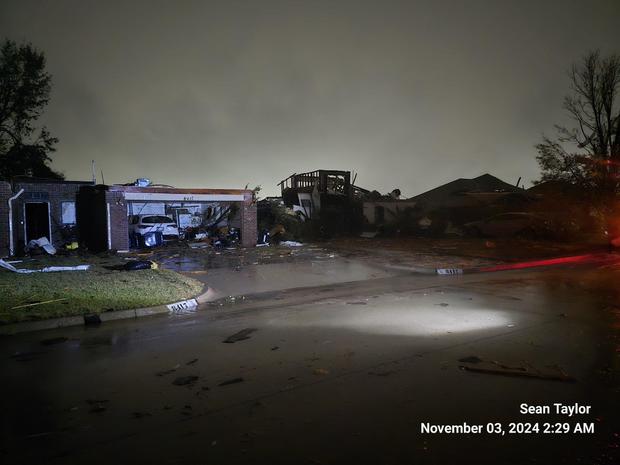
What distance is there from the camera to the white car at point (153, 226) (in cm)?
2258

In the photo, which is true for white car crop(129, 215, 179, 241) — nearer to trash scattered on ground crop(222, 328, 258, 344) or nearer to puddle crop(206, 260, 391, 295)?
puddle crop(206, 260, 391, 295)

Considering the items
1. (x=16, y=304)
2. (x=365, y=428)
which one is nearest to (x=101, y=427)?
(x=365, y=428)

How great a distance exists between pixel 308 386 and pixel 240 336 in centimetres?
244

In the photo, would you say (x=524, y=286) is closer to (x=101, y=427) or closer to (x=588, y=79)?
(x=101, y=427)

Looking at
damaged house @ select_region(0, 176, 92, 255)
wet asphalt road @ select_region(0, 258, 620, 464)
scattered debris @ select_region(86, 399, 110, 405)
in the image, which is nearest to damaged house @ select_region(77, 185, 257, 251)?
damaged house @ select_region(0, 176, 92, 255)

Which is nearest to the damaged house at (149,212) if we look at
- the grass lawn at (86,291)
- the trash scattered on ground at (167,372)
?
the grass lawn at (86,291)

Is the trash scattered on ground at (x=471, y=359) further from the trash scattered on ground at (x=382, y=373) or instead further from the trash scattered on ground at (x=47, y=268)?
the trash scattered on ground at (x=47, y=268)

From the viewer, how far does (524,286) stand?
11.1 meters

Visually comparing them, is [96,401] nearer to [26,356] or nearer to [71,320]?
[26,356]

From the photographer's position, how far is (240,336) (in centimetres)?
675

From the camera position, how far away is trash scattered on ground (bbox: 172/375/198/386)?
4785mm

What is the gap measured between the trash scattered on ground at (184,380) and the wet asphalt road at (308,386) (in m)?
0.03

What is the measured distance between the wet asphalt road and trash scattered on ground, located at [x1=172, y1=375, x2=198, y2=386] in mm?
31

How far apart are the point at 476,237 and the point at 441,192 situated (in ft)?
59.4
